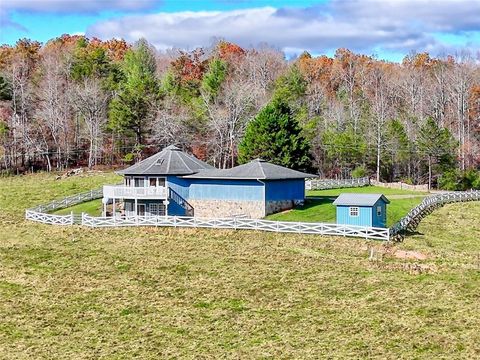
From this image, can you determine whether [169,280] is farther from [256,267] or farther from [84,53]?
[84,53]

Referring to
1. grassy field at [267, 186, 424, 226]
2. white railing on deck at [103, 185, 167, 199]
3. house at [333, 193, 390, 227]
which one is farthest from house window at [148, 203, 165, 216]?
house at [333, 193, 390, 227]

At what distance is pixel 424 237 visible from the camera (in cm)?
4034

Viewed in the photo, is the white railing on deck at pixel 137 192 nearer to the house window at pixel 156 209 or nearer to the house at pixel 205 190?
the house at pixel 205 190

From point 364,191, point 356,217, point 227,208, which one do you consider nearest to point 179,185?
point 227,208

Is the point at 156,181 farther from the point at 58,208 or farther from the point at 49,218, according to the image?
the point at 58,208

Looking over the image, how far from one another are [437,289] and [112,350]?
47.5ft

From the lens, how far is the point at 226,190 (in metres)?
46.9

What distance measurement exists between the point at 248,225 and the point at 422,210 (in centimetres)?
1457

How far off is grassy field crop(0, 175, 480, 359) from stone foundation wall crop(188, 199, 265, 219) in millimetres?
5403

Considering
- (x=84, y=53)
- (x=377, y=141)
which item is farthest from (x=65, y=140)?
(x=377, y=141)

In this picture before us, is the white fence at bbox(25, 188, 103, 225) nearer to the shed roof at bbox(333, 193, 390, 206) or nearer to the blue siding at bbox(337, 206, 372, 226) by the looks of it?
the blue siding at bbox(337, 206, 372, 226)

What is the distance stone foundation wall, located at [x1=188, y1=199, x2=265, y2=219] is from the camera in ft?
150

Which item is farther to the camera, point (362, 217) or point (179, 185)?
point (179, 185)

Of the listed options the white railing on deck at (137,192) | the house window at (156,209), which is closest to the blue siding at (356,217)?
the white railing on deck at (137,192)
